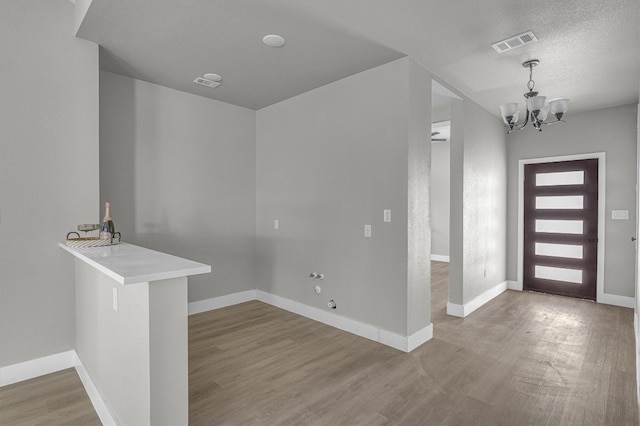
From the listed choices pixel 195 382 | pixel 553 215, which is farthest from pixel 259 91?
pixel 553 215

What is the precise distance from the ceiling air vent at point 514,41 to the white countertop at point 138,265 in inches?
120

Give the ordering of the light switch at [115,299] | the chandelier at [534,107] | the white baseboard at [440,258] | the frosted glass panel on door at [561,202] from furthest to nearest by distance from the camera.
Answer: the white baseboard at [440,258] → the frosted glass panel on door at [561,202] → the chandelier at [534,107] → the light switch at [115,299]

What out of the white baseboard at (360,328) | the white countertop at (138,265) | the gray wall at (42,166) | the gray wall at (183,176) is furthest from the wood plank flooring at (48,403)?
the white baseboard at (360,328)

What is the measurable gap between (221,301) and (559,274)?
5.23 meters

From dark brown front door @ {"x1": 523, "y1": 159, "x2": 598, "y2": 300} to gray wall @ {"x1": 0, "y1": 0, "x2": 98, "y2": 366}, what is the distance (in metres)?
6.13

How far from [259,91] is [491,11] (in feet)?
8.62

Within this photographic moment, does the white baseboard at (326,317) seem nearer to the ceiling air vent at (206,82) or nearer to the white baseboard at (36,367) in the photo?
the white baseboard at (36,367)

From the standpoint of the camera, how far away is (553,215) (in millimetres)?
5398

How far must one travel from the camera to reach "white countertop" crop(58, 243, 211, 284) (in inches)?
60.7

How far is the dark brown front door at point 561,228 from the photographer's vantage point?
5.06 m

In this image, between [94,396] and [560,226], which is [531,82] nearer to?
[560,226]

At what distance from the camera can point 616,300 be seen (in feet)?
15.7

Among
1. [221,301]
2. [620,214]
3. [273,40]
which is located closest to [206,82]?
[273,40]

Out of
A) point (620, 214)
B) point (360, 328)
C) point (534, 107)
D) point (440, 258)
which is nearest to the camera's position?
point (534, 107)
